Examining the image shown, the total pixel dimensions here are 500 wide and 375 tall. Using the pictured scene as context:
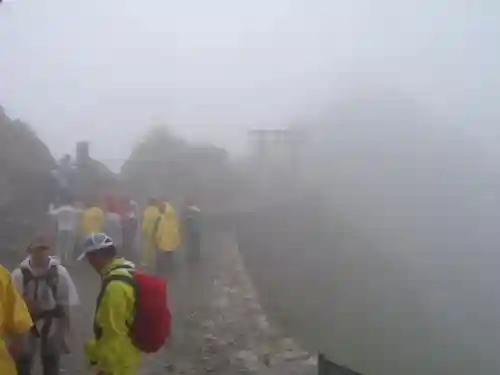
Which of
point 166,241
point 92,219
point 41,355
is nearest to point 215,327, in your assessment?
point 166,241

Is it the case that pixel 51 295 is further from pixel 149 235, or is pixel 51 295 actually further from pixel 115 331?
pixel 149 235

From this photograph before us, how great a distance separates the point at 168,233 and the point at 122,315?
131 inches

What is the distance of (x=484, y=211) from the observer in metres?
7.38

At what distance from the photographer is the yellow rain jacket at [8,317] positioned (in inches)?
96.8

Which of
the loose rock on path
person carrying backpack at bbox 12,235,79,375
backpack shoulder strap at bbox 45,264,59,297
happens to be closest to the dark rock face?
the loose rock on path

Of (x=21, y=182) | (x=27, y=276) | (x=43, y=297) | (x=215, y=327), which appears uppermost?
(x=21, y=182)

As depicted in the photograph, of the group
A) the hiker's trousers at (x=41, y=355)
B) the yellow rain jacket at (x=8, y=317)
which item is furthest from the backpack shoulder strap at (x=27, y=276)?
the yellow rain jacket at (x=8, y=317)

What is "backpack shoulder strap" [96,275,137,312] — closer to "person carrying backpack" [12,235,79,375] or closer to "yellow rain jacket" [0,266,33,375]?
"yellow rain jacket" [0,266,33,375]

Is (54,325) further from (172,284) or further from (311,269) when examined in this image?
(311,269)

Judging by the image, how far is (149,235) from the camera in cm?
575

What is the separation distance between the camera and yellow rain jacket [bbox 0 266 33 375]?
8.07 feet

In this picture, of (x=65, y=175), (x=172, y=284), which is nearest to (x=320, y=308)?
(x=172, y=284)

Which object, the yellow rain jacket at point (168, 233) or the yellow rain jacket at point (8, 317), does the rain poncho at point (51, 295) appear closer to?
the yellow rain jacket at point (8, 317)

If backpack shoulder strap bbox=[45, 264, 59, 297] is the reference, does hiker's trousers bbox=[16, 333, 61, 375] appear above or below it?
below
